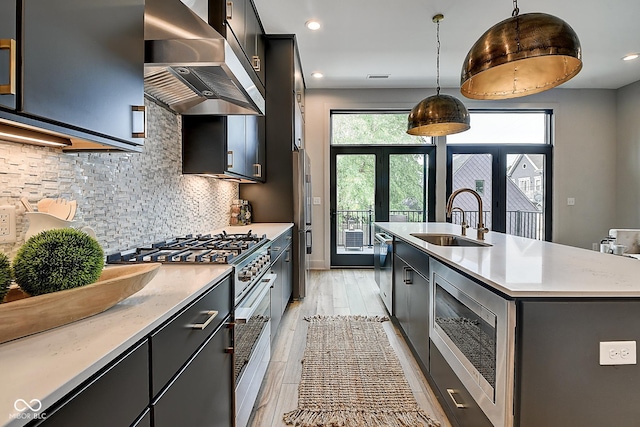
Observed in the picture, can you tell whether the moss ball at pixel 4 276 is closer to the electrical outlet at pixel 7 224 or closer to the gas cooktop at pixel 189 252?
the electrical outlet at pixel 7 224

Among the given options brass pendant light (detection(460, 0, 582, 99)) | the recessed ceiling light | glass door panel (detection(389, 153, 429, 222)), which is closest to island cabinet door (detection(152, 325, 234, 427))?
brass pendant light (detection(460, 0, 582, 99))

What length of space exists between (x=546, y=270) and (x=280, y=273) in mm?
2085

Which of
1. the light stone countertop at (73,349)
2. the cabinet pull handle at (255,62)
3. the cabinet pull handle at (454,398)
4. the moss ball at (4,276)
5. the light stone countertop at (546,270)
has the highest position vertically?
the cabinet pull handle at (255,62)

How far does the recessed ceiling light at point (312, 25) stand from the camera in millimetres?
3537

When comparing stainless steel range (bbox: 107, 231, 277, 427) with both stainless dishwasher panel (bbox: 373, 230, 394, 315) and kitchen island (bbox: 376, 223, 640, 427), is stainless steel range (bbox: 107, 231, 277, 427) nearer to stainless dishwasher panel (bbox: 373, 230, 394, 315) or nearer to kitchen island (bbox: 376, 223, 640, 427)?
kitchen island (bbox: 376, 223, 640, 427)

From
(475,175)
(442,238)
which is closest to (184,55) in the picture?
(442,238)

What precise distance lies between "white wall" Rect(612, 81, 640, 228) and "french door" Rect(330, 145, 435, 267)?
3.06 meters

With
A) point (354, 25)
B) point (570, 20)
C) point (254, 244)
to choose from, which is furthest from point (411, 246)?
point (570, 20)

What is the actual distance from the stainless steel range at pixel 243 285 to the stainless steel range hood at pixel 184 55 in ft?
2.77

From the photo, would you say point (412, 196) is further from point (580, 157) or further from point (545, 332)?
point (545, 332)

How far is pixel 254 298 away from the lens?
182 cm

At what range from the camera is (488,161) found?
5672 mm

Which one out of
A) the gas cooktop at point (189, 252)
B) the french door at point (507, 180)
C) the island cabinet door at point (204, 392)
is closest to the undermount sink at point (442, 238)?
the gas cooktop at point (189, 252)

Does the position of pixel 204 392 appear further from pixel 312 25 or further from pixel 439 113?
pixel 312 25
